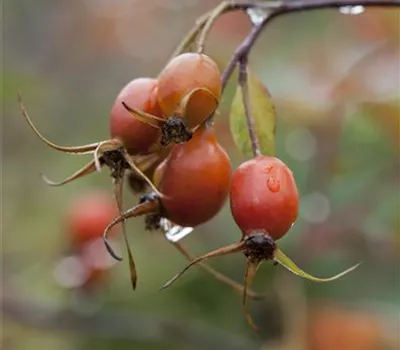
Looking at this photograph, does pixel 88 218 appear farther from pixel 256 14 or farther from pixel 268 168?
pixel 268 168

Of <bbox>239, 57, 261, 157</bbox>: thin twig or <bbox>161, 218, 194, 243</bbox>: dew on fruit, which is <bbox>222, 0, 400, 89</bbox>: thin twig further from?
<bbox>161, 218, 194, 243</bbox>: dew on fruit

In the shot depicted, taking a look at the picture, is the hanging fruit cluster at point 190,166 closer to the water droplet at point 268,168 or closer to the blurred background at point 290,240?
the water droplet at point 268,168

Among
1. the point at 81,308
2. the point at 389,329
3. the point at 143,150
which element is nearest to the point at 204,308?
the point at 81,308

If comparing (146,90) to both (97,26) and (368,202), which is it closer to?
(368,202)

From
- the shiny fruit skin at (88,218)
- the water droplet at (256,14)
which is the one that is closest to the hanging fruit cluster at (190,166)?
the water droplet at (256,14)

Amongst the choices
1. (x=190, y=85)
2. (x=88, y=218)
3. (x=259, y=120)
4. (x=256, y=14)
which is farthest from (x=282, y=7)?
(x=88, y=218)

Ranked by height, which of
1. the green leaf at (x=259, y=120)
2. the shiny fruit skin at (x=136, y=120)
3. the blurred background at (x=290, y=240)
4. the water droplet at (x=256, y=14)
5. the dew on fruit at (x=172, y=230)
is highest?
the shiny fruit skin at (x=136, y=120)
